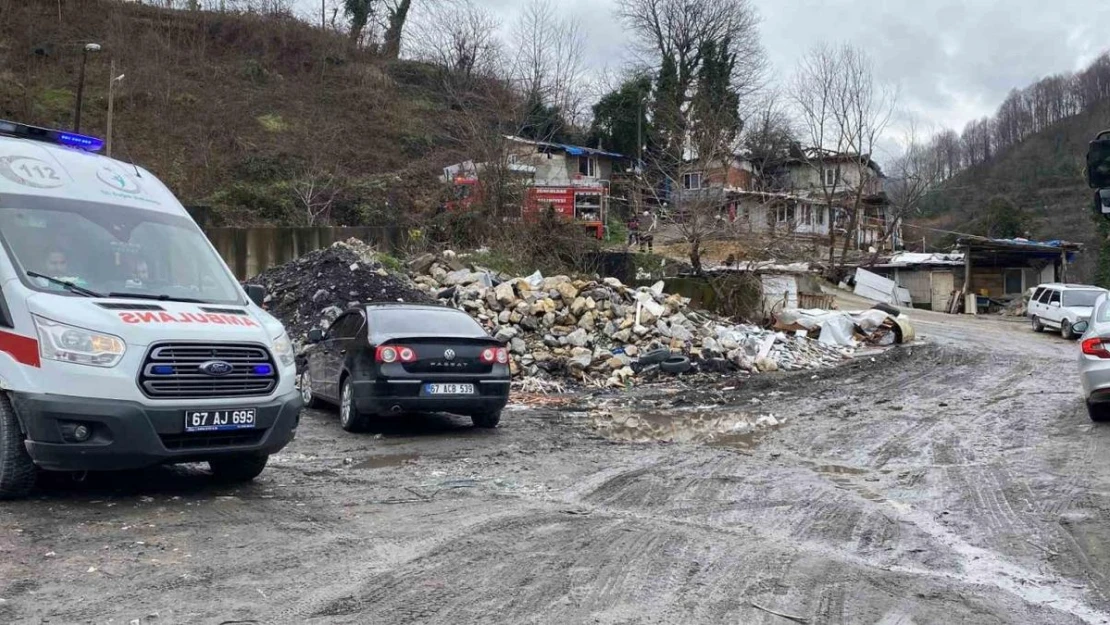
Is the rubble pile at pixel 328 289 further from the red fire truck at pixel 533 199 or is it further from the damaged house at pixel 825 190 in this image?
the damaged house at pixel 825 190

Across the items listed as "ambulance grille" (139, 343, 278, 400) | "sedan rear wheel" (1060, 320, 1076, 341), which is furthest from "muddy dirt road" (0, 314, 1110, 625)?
"sedan rear wheel" (1060, 320, 1076, 341)

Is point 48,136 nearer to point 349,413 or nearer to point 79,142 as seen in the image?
point 79,142

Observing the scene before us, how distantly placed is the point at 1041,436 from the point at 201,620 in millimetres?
9486

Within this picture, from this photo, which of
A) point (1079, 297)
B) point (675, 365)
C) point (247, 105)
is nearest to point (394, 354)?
point (675, 365)

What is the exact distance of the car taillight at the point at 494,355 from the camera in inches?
397

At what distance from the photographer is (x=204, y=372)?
6.00 metres

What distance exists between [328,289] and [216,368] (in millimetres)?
11784

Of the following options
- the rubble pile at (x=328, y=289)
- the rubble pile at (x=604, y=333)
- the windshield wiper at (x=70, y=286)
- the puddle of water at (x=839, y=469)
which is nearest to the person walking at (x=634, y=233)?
the rubble pile at (x=604, y=333)

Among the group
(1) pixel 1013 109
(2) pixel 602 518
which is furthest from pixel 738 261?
(1) pixel 1013 109

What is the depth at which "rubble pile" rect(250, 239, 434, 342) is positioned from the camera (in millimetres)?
16984

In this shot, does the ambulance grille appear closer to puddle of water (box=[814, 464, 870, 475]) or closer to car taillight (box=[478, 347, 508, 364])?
car taillight (box=[478, 347, 508, 364])

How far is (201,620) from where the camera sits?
13.4ft

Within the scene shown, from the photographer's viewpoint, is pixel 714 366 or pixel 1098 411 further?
pixel 714 366

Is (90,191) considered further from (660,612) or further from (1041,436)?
(1041,436)
